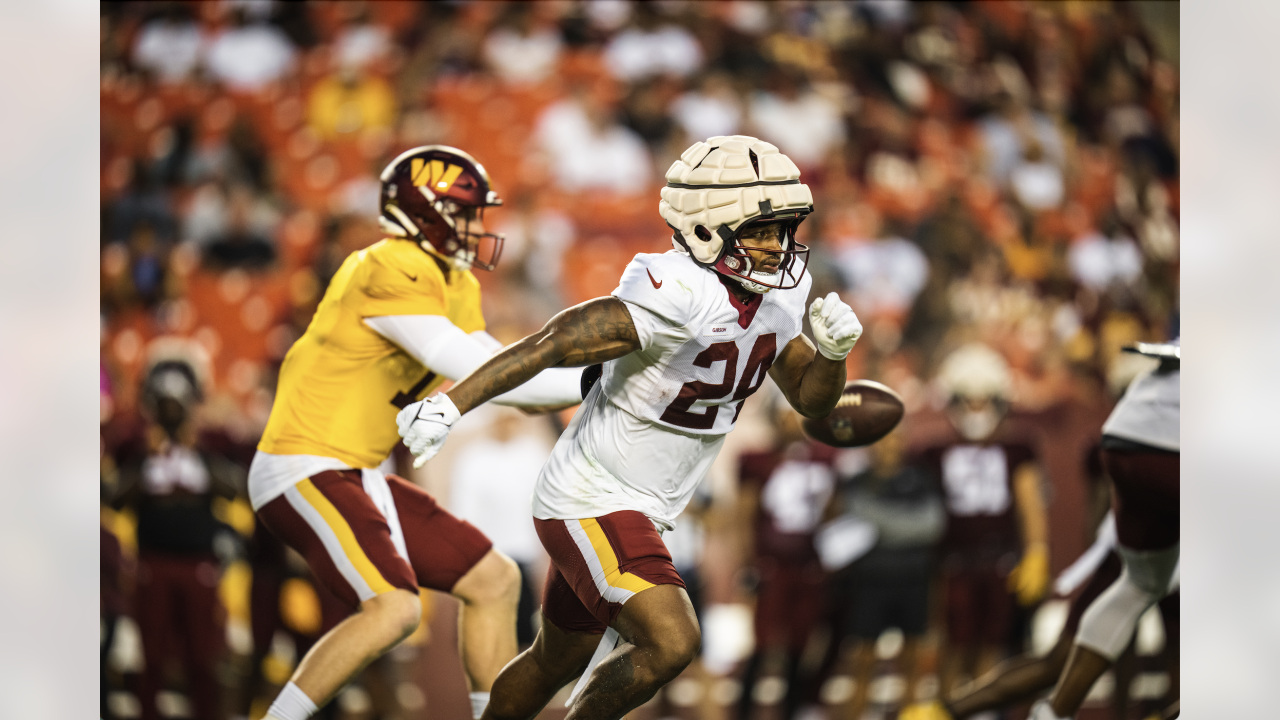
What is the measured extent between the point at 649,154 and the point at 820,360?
648 centimetres

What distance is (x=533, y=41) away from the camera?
9.83m

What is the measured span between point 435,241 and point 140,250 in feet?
20.1

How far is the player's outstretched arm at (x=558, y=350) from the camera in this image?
8.71 ft

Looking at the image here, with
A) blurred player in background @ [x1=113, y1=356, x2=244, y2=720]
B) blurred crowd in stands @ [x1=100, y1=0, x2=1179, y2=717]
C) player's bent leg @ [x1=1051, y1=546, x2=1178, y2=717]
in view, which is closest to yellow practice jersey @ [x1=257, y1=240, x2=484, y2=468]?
blurred player in background @ [x1=113, y1=356, x2=244, y2=720]

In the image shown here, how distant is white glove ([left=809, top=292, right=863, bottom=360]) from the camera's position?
2.74 meters

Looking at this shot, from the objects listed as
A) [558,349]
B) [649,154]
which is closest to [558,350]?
[558,349]

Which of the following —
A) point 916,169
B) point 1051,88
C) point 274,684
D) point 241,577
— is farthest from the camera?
point 1051,88

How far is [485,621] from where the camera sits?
3348 mm

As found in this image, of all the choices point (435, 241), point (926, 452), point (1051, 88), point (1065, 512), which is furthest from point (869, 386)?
point (1051, 88)

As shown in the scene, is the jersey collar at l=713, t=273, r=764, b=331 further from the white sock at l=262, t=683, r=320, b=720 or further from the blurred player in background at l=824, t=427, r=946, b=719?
the blurred player in background at l=824, t=427, r=946, b=719

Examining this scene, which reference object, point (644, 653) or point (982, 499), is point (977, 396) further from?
point (644, 653)

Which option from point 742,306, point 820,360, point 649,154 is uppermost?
point 649,154

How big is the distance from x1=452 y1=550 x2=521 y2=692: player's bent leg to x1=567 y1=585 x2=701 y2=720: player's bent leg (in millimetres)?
718

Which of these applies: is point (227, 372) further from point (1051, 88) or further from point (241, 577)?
point (1051, 88)
